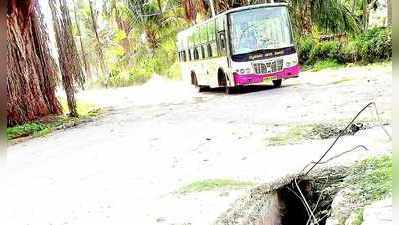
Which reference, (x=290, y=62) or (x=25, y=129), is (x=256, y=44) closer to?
(x=290, y=62)

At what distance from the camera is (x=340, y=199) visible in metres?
4.15

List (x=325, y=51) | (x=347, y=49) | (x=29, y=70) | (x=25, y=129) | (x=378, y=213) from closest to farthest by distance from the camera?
(x=378, y=213) < (x=25, y=129) < (x=29, y=70) < (x=347, y=49) < (x=325, y=51)

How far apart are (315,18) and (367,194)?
1722cm

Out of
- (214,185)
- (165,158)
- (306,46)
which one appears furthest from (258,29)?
(214,185)

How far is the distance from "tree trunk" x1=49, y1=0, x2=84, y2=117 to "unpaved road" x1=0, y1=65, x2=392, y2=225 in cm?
159

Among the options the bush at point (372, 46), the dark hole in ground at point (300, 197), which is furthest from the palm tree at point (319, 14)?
the dark hole in ground at point (300, 197)

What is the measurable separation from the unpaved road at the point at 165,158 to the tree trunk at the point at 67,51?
1587mm

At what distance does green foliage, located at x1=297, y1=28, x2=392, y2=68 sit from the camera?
60.4ft

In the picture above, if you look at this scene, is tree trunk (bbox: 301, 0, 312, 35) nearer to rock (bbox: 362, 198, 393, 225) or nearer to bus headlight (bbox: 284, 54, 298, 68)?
bus headlight (bbox: 284, 54, 298, 68)

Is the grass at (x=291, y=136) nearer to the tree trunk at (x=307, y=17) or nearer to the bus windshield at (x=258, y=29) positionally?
the bus windshield at (x=258, y=29)

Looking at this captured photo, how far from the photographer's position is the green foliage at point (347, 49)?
18.4 m

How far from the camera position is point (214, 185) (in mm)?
5547

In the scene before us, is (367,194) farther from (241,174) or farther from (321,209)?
(241,174)

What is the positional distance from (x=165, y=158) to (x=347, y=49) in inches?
562
